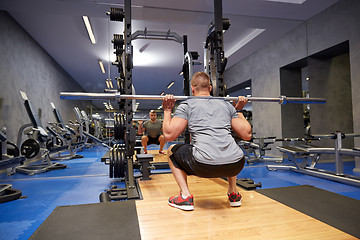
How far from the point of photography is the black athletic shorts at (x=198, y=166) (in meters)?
1.39

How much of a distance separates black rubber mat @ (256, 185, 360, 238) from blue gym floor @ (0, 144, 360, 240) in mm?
935

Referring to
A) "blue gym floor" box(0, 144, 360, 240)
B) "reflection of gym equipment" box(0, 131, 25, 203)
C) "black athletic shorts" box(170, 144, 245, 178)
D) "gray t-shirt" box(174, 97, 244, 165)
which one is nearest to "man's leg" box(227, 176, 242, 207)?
"black athletic shorts" box(170, 144, 245, 178)

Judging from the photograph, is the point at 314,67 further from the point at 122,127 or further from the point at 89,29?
the point at 89,29

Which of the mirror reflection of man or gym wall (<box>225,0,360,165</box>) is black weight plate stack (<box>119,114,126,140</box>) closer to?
the mirror reflection of man

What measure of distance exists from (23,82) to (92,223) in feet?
11.9

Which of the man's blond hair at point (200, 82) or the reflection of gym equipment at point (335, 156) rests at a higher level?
the man's blond hair at point (200, 82)

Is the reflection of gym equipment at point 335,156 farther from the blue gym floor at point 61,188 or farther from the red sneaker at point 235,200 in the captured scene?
the red sneaker at point 235,200

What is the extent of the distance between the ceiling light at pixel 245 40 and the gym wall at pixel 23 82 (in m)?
3.38

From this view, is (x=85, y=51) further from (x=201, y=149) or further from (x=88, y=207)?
(x=201, y=149)

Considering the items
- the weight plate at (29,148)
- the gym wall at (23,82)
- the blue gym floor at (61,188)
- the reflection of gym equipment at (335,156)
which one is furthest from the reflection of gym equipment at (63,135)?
the reflection of gym equipment at (335,156)

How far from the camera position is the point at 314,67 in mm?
4590

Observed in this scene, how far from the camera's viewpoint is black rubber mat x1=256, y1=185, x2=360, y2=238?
1300mm

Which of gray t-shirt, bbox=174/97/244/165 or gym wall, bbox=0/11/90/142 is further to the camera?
gym wall, bbox=0/11/90/142

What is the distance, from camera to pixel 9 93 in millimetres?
3842
